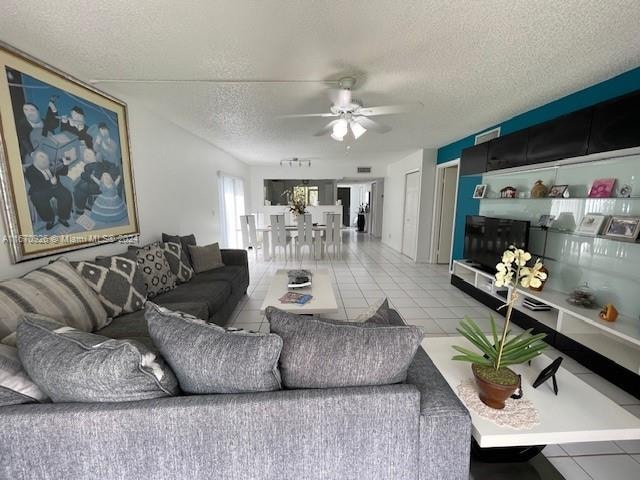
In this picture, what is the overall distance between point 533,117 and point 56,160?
4.45 metres

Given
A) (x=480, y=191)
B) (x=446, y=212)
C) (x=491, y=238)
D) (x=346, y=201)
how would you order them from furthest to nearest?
(x=346, y=201), (x=446, y=212), (x=480, y=191), (x=491, y=238)

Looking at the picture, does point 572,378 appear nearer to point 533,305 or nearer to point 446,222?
point 533,305

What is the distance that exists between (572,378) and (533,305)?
173 centimetres

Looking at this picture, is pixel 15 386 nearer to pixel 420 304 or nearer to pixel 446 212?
pixel 420 304

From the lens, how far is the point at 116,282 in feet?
6.22

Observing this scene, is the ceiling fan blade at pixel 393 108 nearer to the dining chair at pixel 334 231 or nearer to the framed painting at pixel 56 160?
the framed painting at pixel 56 160

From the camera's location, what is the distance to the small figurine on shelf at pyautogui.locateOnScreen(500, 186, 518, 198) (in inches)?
120

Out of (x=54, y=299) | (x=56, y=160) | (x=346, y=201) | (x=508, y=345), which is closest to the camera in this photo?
(x=508, y=345)

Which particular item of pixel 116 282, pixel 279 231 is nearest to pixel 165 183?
pixel 116 282

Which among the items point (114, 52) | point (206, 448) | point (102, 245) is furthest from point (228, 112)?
point (206, 448)

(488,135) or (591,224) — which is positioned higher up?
(488,135)

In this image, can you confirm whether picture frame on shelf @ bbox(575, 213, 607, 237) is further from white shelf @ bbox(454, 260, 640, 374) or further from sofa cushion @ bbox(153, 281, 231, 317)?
sofa cushion @ bbox(153, 281, 231, 317)

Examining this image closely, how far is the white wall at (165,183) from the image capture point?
256 cm

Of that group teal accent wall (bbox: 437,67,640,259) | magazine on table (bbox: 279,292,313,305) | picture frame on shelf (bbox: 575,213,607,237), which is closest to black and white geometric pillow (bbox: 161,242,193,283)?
magazine on table (bbox: 279,292,313,305)
